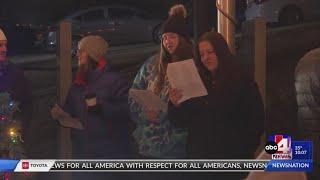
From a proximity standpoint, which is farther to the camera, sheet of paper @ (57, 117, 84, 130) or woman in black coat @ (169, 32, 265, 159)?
sheet of paper @ (57, 117, 84, 130)

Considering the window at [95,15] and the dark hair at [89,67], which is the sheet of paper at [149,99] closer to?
the dark hair at [89,67]

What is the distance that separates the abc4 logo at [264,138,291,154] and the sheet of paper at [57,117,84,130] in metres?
1.06

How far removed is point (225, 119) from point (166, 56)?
47cm

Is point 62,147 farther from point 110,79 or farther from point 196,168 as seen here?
point 196,168

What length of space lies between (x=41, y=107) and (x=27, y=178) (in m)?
0.42

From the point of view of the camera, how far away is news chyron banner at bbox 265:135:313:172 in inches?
152

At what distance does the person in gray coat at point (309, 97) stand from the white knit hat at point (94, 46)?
1.07m

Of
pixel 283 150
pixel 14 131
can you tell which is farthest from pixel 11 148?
pixel 283 150

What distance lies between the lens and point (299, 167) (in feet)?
12.8

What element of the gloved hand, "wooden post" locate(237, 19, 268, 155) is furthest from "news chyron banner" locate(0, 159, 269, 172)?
the gloved hand

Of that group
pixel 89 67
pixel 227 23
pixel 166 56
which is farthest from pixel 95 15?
pixel 227 23

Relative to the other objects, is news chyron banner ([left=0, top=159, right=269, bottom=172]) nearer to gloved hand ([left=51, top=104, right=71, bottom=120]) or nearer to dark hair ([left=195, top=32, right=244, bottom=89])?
gloved hand ([left=51, top=104, right=71, bottom=120])

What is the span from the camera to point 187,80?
152 inches

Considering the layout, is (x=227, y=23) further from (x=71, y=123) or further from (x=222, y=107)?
(x=71, y=123)
